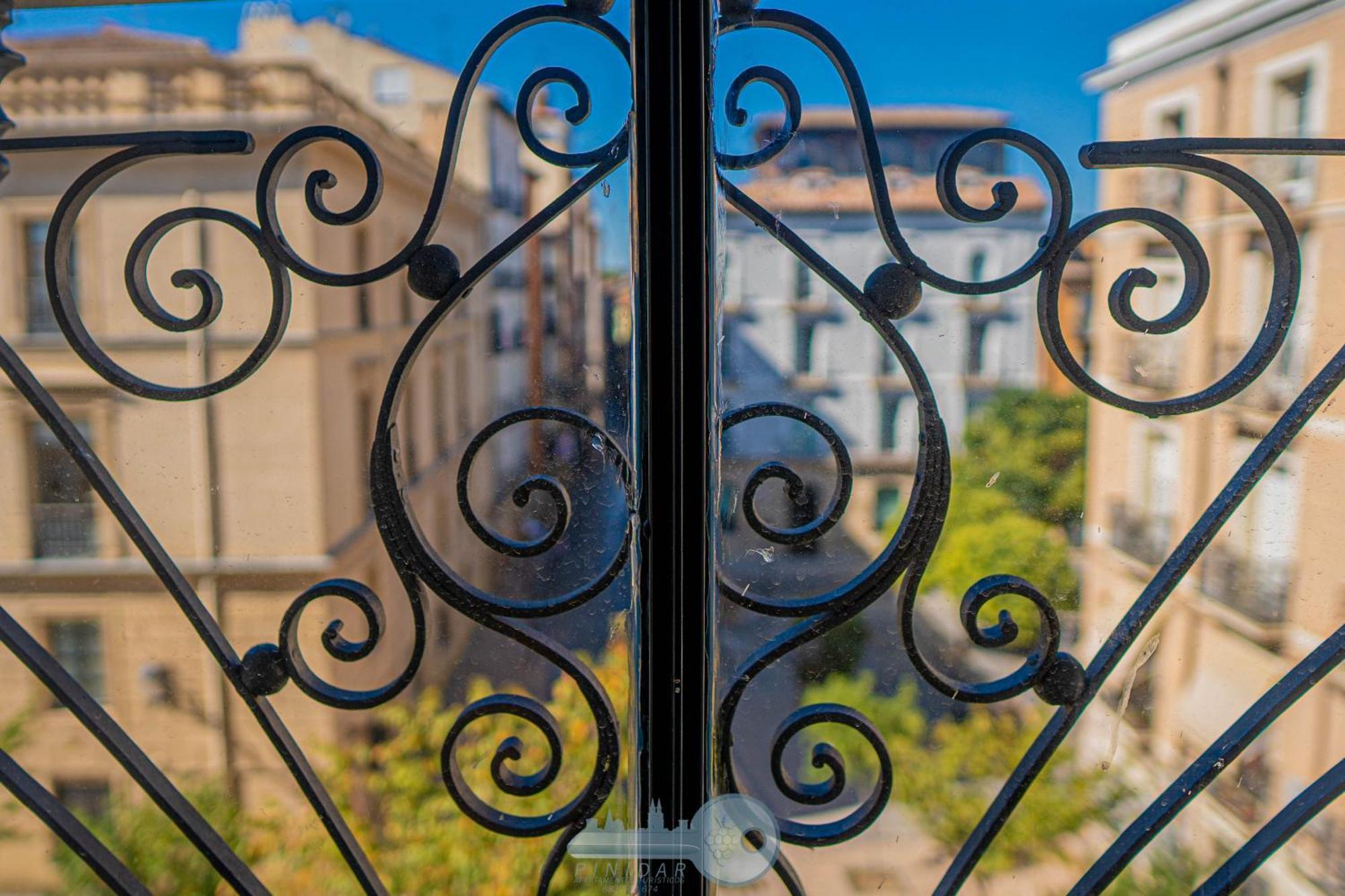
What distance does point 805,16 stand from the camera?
23.1 inches

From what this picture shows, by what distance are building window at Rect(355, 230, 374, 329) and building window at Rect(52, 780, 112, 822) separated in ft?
1.84

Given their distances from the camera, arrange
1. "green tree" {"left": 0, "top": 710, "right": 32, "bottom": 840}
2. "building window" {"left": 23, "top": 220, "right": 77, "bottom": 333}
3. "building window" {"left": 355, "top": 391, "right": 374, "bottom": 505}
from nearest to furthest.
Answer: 1. "building window" {"left": 355, "top": 391, "right": 374, "bottom": 505}
2. "green tree" {"left": 0, "top": 710, "right": 32, "bottom": 840}
3. "building window" {"left": 23, "top": 220, "right": 77, "bottom": 333}

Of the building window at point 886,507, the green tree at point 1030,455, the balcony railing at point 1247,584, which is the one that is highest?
the green tree at point 1030,455

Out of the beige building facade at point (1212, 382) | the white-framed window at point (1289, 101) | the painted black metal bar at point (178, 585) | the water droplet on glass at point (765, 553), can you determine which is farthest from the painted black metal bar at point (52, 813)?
the white-framed window at point (1289, 101)

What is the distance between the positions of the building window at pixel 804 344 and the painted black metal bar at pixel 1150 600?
0.90 ft

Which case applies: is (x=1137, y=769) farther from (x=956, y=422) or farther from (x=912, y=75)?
(x=912, y=75)

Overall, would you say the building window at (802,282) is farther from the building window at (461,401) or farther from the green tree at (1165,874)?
the green tree at (1165,874)

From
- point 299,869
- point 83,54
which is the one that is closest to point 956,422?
point 299,869

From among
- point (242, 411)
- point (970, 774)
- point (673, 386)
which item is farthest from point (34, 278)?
point (970, 774)

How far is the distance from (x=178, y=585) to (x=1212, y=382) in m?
0.75

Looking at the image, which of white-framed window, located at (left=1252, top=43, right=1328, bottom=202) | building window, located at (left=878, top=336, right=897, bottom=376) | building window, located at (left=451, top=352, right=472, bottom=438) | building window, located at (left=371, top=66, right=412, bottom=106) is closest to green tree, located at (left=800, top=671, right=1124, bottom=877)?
building window, located at (left=878, top=336, right=897, bottom=376)

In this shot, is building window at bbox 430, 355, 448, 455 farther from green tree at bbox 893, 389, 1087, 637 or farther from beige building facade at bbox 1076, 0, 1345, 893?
beige building facade at bbox 1076, 0, 1345, 893

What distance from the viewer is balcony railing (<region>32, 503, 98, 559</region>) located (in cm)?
87

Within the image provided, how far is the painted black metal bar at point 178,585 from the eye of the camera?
2.01ft
